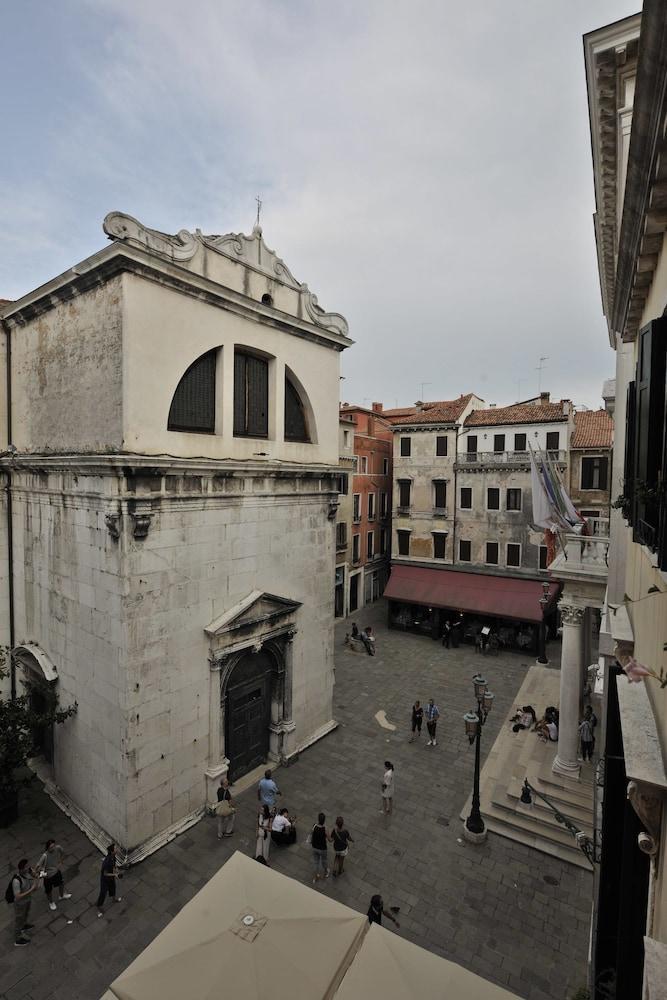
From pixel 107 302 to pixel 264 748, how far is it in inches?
476

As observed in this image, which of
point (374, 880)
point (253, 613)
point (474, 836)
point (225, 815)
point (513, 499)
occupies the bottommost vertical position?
point (374, 880)

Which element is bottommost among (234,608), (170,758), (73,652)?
(170,758)

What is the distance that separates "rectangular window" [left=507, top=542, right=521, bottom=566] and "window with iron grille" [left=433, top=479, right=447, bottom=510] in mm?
4228

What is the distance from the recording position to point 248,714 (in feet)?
44.8

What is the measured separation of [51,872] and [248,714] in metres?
5.27

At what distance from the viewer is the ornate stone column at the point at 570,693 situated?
1352cm

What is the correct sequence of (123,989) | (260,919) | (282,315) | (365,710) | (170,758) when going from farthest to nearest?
(365,710), (282,315), (170,758), (260,919), (123,989)

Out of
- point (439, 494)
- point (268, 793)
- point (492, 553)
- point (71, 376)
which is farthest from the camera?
point (439, 494)

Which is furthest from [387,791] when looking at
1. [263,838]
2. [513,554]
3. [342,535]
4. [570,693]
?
[342,535]

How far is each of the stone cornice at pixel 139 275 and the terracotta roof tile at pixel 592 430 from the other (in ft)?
56.4

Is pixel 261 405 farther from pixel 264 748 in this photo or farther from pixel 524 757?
pixel 524 757

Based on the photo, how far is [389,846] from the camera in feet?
37.5

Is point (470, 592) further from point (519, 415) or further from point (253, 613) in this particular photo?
point (253, 613)

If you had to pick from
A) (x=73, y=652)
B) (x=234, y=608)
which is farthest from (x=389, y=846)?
(x=73, y=652)
